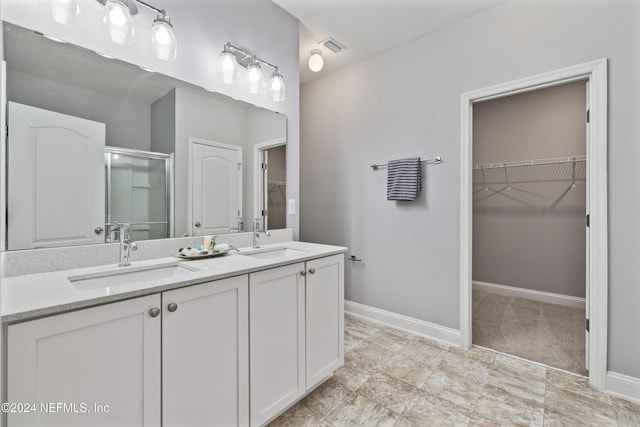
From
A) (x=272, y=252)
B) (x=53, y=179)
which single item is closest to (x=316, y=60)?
(x=272, y=252)

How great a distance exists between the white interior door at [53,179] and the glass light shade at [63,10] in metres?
0.41

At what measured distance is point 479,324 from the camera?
9.18 feet

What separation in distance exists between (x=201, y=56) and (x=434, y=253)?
7.52 feet

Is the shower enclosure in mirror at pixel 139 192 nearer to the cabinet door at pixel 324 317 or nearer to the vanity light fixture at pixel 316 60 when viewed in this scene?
the cabinet door at pixel 324 317

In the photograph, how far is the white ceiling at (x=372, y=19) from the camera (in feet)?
7.12

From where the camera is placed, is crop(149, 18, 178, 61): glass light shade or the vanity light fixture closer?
crop(149, 18, 178, 61): glass light shade

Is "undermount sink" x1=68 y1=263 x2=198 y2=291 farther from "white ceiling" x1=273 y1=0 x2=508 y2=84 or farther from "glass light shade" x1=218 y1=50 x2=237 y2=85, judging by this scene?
"white ceiling" x1=273 y1=0 x2=508 y2=84

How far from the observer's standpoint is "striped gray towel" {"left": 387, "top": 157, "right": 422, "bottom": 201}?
98.7 inches

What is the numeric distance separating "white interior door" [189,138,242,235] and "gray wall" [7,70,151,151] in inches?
11.1

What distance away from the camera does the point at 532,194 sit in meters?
3.47

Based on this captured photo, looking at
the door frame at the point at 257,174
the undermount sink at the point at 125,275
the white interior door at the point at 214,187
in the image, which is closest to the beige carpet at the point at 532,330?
the door frame at the point at 257,174

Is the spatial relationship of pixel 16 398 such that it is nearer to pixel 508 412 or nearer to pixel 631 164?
pixel 508 412

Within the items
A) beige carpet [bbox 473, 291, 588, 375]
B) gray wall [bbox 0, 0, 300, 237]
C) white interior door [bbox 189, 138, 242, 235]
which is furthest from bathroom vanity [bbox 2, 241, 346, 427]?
beige carpet [bbox 473, 291, 588, 375]

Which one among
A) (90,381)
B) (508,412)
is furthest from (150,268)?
(508,412)
